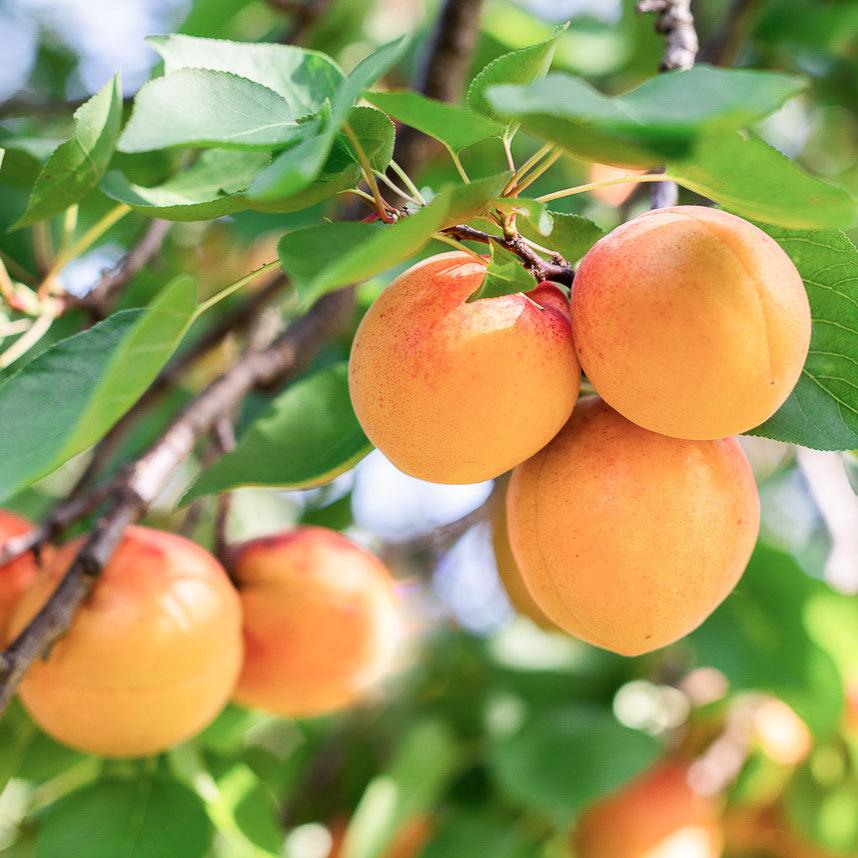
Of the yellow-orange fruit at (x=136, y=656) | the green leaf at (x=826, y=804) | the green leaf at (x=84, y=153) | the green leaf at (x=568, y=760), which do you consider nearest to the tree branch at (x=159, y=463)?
the yellow-orange fruit at (x=136, y=656)

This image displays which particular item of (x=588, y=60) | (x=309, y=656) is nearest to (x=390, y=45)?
(x=309, y=656)

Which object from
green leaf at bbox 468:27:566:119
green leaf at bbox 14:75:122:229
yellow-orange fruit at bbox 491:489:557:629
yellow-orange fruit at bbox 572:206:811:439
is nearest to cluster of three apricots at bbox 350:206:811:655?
yellow-orange fruit at bbox 572:206:811:439

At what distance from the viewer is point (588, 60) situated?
1.51 meters

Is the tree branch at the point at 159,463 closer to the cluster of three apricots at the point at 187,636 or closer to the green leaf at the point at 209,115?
the cluster of three apricots at the point at 187,636

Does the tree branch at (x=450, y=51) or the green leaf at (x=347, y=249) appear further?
the tree branch at (x=450, y=51)

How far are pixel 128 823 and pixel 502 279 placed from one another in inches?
30.2

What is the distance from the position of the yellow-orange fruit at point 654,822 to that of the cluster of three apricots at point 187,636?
0.52 metres

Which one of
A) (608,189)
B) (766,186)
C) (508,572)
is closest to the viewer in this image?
(766,186)

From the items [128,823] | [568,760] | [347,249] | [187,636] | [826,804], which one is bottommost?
[826,804]

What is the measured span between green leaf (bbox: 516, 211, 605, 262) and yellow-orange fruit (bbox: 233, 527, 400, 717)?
0.52m

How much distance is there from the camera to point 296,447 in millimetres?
896

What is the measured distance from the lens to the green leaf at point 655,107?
393mm

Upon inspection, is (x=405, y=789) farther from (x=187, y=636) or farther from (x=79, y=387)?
(x=79, y=387)

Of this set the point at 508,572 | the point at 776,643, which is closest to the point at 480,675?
the point at 508,572
